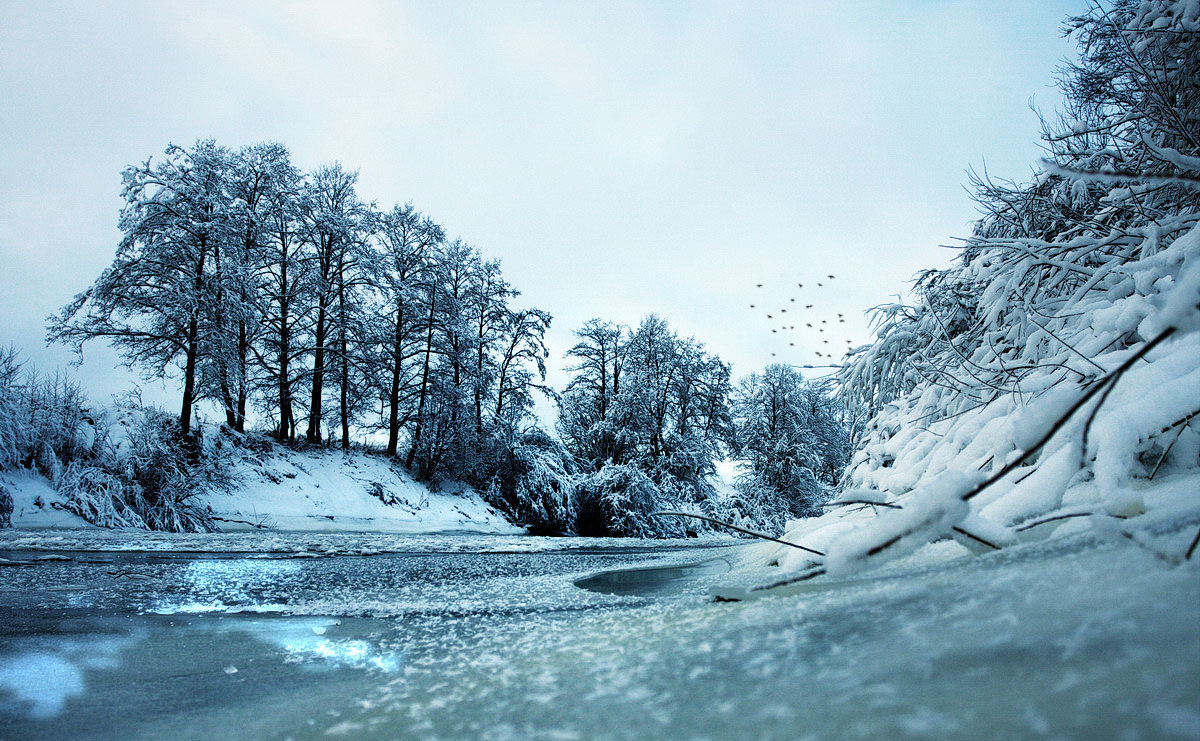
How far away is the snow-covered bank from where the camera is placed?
8141 millimetres

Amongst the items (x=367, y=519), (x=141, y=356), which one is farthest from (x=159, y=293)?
(x=367, y=519)

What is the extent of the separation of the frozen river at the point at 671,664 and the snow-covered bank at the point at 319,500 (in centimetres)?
791

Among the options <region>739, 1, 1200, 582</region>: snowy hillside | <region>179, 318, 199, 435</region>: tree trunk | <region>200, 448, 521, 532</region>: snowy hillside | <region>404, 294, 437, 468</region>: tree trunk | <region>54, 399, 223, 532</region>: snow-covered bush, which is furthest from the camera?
<region>404, 294, 437, 468</region>: tree trunk

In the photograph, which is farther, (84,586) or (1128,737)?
(84,586)

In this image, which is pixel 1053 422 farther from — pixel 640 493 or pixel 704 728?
pixel 640 493

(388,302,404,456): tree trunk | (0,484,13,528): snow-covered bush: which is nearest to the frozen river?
(0,484,13,528): snow-covered bush

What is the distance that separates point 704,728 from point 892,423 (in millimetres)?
4154

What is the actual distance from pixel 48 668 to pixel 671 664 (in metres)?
1.72

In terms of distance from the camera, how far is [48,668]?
5.16 ft

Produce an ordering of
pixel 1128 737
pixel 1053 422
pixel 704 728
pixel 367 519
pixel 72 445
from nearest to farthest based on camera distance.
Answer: pixel 1128 737 → pixel 704 728 → pixel 1053 422 → pixel 72 445 → pixel 367 519

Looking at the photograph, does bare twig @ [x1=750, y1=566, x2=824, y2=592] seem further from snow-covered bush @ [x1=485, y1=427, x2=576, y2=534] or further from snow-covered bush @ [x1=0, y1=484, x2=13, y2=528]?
snow-covered bush @ [x1=485, y1=427, x2=576, y2=534]

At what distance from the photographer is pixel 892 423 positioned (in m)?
4.34

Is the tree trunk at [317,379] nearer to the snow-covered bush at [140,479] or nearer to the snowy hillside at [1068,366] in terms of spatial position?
the snow-covered bush at [140,479]

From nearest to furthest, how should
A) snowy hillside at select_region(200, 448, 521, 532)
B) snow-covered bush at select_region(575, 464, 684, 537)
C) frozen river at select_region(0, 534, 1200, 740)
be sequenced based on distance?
frozen river at select_region(0, 534, 1200, 740), snowy hillside at select_region(200, 448, 521, 532), snow-covered bush at select_region(575, 464, 684, 537)
